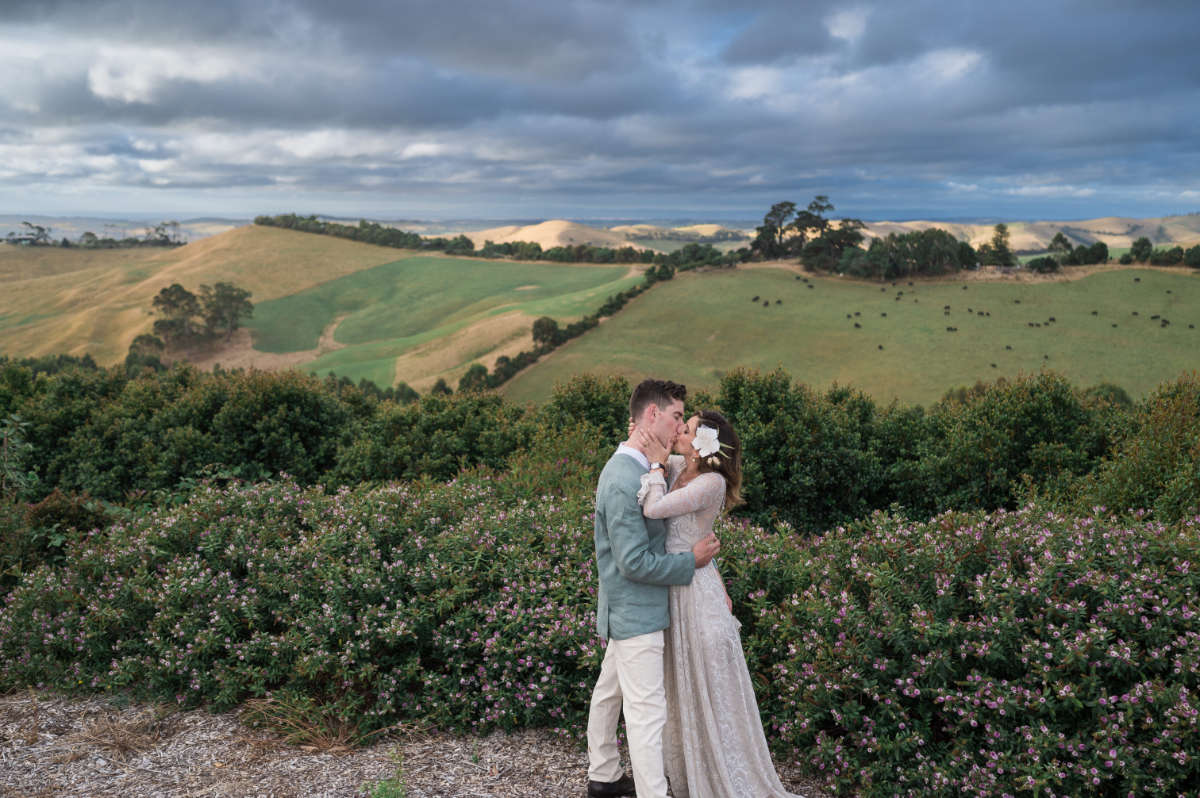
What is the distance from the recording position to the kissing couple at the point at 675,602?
12.6ft

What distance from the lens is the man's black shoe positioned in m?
4.57

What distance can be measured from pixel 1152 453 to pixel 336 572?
8.83 metres

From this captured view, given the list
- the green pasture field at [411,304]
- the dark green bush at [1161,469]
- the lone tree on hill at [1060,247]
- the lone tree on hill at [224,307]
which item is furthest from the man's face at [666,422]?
the lone tree on hill at [224,307]

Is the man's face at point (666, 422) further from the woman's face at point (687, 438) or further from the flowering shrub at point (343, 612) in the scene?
the flowering shrub at point (343, 612)

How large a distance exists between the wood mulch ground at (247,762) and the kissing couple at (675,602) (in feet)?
3.91

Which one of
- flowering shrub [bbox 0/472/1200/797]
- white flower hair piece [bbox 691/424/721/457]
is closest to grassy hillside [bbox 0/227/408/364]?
flowering shrub [bbox 0/472/1200/797]

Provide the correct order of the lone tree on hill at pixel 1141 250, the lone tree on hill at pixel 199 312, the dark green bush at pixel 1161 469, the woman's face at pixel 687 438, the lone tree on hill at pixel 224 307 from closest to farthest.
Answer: the woman's face at pixel 687 438
the dark green bush at pixel 1161 469
the lone tree on hill at pixel 1141 250
the lone tree on hill at pixel 199 312
the lone tree on hill at pixel 224 307

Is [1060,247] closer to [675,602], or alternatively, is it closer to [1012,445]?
[1012,445]

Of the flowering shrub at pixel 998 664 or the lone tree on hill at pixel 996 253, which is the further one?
the lone tree on hill at pixel 996 253

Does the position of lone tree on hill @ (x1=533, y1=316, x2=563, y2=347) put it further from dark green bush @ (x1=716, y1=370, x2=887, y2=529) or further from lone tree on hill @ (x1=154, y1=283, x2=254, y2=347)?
dark green bush @ (x1=716, y1=370, x2=887, y2=529)

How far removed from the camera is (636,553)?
3.79 m

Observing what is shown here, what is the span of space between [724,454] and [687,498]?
0.38 m

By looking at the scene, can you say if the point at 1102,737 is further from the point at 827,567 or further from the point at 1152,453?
the point at 1152,453

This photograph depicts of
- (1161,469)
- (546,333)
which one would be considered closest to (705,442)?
(1161,469)
